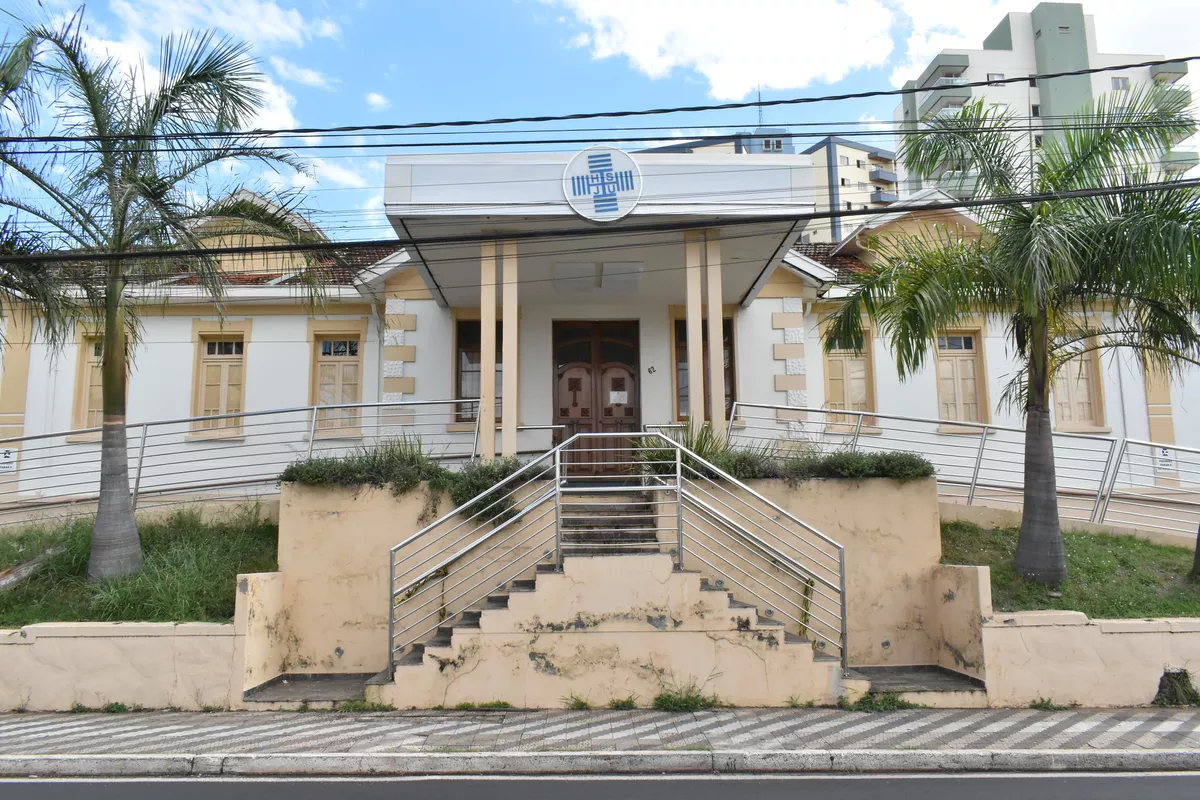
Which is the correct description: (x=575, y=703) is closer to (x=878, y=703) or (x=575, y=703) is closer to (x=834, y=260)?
(x=878, y=703)

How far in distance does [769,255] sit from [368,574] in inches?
285

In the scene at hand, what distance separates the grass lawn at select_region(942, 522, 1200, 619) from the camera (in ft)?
25.2

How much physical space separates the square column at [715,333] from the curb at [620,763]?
4.53 metres

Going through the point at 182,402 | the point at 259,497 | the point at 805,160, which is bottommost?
the point at 259,497

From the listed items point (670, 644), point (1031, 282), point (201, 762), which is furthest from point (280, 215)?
point (1031, 282)

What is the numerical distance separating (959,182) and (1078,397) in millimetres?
7966

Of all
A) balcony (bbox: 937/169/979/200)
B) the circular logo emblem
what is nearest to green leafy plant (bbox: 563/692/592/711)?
the circular logo emblem

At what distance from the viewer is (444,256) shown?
10.6m

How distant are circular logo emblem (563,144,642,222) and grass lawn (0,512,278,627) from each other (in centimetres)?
594

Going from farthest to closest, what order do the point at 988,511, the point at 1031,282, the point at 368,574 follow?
the point at 988,511 → the point at 368,574 → the point at 1031,282

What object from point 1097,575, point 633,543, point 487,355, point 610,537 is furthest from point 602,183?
point 1097,575

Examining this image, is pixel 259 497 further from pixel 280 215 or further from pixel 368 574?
pixel 280 215

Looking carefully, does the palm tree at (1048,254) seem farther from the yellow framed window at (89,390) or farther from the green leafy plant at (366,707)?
the yellow framed window at (89,390)

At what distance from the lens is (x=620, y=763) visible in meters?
5.64
